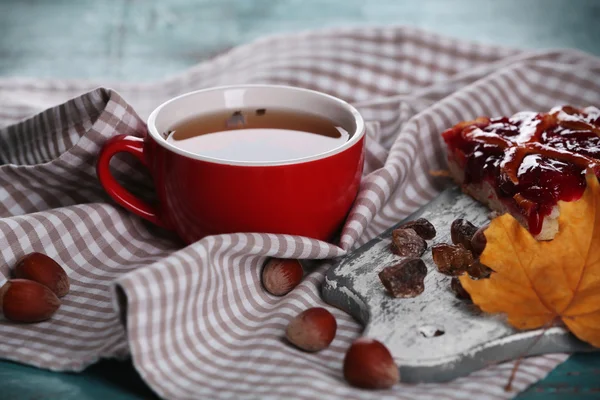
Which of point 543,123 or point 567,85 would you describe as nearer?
point 543,123

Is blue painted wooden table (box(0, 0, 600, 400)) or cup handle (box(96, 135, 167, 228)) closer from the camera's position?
cup handle (box(96, 135, 167, 228))

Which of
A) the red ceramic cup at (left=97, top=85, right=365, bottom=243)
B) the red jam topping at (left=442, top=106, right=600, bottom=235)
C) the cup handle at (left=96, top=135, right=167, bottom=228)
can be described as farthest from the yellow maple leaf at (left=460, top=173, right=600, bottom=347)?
the cup handle at (left=96, top=135, right=167, bottom=228)

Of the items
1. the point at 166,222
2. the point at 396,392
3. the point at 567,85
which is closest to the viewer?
the point at 396,392

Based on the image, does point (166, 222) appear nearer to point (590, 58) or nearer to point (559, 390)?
point (559, 390)

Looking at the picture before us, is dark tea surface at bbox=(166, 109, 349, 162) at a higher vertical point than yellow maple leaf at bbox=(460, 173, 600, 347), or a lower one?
higher

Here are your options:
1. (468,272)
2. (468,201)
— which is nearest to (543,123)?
(468,201)

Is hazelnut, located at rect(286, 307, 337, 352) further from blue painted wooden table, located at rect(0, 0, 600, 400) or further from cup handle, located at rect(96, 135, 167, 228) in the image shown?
blue painted wooden table, located at rect(0, 0, 600, 400)
